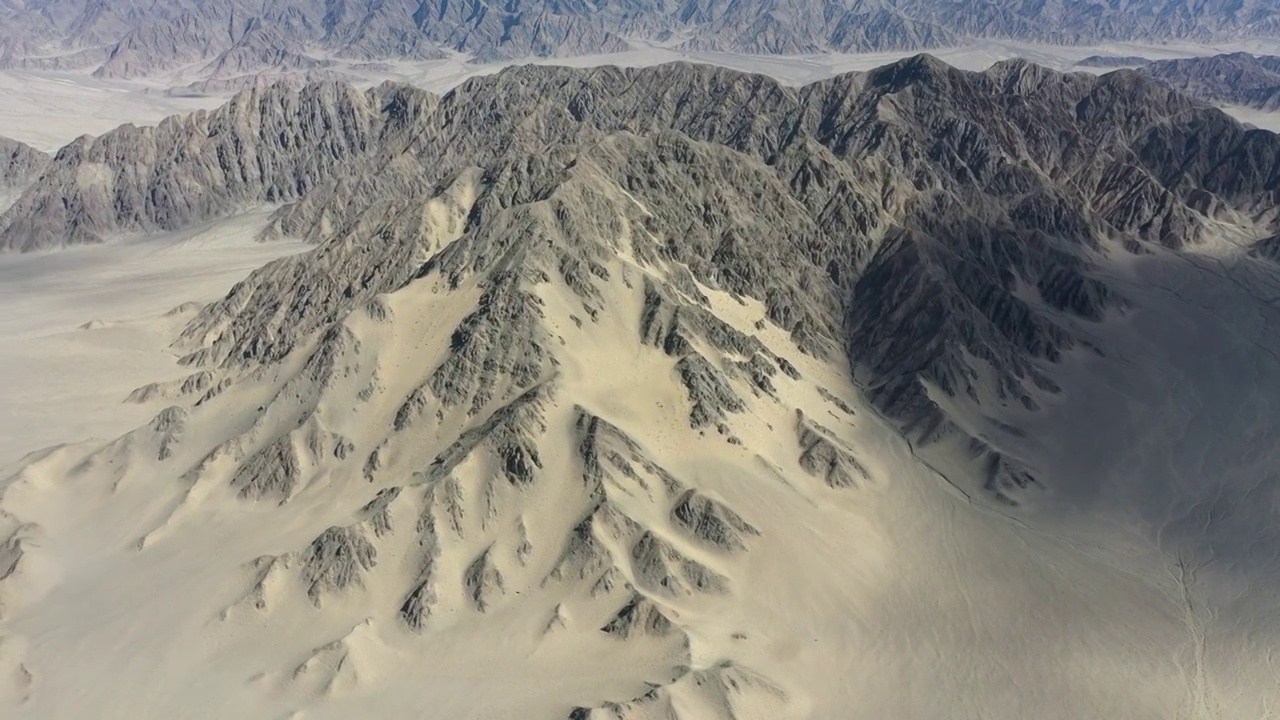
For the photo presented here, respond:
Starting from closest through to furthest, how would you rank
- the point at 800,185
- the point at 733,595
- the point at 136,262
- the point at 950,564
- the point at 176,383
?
the point at 733,595 → the point at 950,564 → the point at 176,383 → the point at 800,185 → the point at 136,262

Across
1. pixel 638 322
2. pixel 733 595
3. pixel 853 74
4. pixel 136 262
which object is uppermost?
pixel 853 74

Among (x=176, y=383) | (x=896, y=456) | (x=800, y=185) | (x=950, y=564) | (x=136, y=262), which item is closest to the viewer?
(x=950, y=564)

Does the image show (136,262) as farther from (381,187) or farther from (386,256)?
(386,256)

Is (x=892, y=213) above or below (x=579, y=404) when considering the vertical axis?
above

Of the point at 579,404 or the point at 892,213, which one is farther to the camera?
the point at 892,213

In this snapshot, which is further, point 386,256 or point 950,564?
point 386,256

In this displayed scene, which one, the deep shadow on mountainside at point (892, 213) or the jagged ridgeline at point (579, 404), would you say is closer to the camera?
the jagged ridgeline at point (579, 404)

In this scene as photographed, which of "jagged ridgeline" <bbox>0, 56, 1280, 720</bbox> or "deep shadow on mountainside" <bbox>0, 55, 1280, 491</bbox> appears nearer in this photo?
"jagged ridgeline" <bbox>0, 56, 1280, 720</bbox>

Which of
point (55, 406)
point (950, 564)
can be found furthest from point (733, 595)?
point (55, 406)
